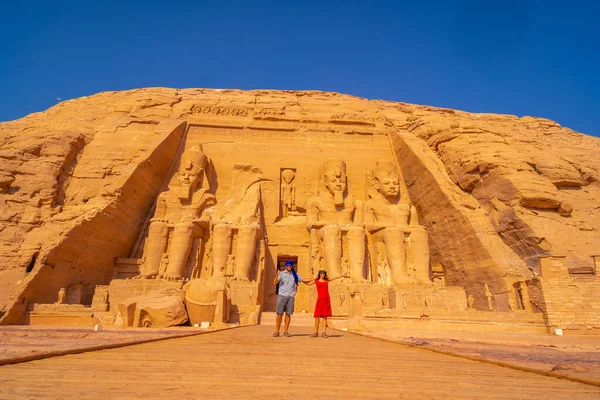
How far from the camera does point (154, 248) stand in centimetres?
1071

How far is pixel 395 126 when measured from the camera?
599 inches

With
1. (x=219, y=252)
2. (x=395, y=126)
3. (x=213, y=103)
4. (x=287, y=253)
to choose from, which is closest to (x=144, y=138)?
(x=213, y=103)

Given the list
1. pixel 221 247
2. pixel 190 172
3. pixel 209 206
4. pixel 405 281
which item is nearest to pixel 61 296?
pixel 221 247

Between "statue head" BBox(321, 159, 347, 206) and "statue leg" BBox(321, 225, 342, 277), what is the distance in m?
1.21

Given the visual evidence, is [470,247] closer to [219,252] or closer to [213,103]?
[219,252]

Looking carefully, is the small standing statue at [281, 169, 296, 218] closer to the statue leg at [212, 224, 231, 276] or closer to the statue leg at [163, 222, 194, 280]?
the statue leg at [212, 224, 231, 276]

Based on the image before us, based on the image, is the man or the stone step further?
the stone step

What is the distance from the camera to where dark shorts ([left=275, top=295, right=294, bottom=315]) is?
531 cm

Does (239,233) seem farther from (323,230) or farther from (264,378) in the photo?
(264,378)

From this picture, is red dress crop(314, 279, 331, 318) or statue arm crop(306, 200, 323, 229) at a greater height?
statue arm crop(306, 200, 323, 229)

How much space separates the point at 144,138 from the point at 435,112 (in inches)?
460

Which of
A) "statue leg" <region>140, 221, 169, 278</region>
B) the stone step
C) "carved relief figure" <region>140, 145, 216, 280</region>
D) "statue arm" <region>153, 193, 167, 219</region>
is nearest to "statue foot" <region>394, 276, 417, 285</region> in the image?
the stone step

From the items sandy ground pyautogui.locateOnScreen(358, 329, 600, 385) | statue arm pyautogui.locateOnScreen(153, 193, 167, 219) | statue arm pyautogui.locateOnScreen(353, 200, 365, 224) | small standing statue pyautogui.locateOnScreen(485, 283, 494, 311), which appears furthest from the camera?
statue arm pyautogui.locateOnScreen(353, 200, 365, 224)

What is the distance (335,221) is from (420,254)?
2.60 metres
